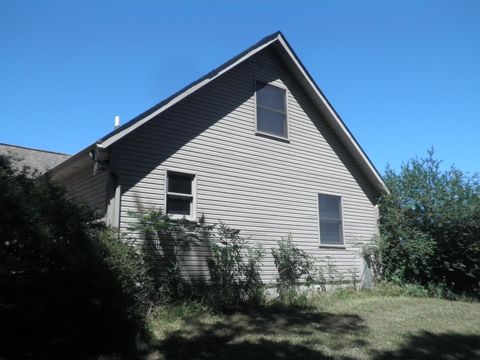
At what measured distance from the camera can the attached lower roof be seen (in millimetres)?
9469

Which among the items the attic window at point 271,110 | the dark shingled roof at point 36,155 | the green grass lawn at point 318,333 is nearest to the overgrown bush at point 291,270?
the green grass lawn at point 318,333

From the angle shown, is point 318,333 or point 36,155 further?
point 36,155

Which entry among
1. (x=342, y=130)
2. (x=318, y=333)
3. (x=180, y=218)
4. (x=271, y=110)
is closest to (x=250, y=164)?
(x=271, y=110)

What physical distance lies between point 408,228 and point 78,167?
34.5ft

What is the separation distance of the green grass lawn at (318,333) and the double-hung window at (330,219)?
296 centimetres

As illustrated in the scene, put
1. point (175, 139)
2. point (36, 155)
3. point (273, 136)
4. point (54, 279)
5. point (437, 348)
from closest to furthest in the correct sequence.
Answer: point (54, 279)
point (437, 348)
point (175, 139)
point (273, 136)
point (36, 155)

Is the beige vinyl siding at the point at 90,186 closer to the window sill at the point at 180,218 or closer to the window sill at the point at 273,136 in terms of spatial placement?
the window sill at the point at 180,218

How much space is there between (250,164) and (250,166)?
60 millimetres

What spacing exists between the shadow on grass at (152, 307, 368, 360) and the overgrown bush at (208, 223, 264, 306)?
0.68 metres

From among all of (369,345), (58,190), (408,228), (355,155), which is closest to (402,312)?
(369,345)

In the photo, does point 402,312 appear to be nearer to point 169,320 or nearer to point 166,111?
point 169,320

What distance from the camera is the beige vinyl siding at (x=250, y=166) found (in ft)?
33.3

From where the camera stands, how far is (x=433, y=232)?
1518 centimetres

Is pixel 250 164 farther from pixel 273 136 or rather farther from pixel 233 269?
pixel 233 269
